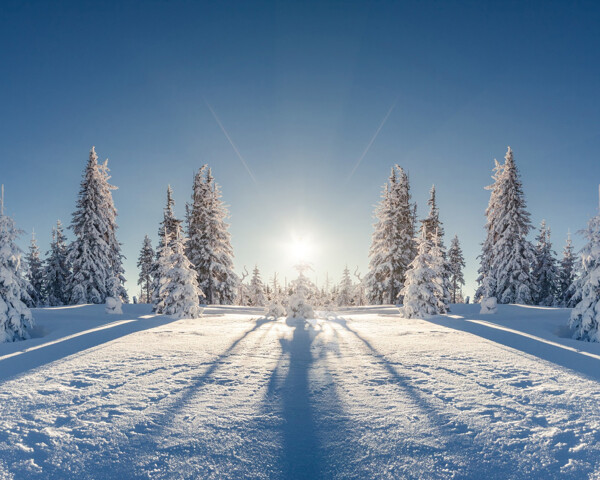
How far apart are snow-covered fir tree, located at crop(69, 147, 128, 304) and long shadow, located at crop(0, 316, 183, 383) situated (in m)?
18.1

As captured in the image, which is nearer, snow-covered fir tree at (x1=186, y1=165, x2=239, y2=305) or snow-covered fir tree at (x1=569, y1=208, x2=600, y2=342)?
snow-covered fir tree at (x1=569, y1=208, x2=600, y2=342)

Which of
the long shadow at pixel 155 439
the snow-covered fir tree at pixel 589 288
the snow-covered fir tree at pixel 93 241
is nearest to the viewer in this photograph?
the long shadow at pixel 155 439

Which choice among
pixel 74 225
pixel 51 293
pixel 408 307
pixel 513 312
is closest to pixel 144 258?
pixel 51 293

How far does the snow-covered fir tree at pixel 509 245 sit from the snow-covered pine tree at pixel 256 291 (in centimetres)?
2550

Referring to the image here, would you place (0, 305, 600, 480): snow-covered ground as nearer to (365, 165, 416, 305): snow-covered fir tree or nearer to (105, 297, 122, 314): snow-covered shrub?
(105, 297, 122, 314): snow-covered shrub

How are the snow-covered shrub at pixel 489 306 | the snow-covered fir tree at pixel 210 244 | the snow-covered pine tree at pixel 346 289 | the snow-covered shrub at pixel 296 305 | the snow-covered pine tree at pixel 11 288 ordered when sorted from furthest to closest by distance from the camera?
the snow-covered pine tree at pixel 346 289 → the snow-covered fir tree at pixel 210 244 → the snow-covered shrub at pixel 296 305 → the snow-covered shrub at pixel 489 306 → the snow-covered pine tree at pixel 11 288

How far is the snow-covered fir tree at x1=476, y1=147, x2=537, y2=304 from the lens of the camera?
23.9 meters

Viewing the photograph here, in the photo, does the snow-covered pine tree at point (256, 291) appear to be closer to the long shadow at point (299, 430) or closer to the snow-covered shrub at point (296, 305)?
the snow-covered shrub at point (296, 305)

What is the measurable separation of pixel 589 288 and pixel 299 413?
365 inches

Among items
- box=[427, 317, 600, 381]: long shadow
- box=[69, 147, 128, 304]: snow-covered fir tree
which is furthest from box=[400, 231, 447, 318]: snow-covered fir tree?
box=[69, 147, 128, 304]: snow-covered fir tree

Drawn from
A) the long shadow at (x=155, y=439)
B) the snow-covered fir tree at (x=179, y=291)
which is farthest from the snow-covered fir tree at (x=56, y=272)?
the long shadow at (x=155, y=439)

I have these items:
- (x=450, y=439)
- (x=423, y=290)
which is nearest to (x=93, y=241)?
(x=423, y=290)

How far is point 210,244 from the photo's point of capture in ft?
92.0

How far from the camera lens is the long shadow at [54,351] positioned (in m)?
4.80
